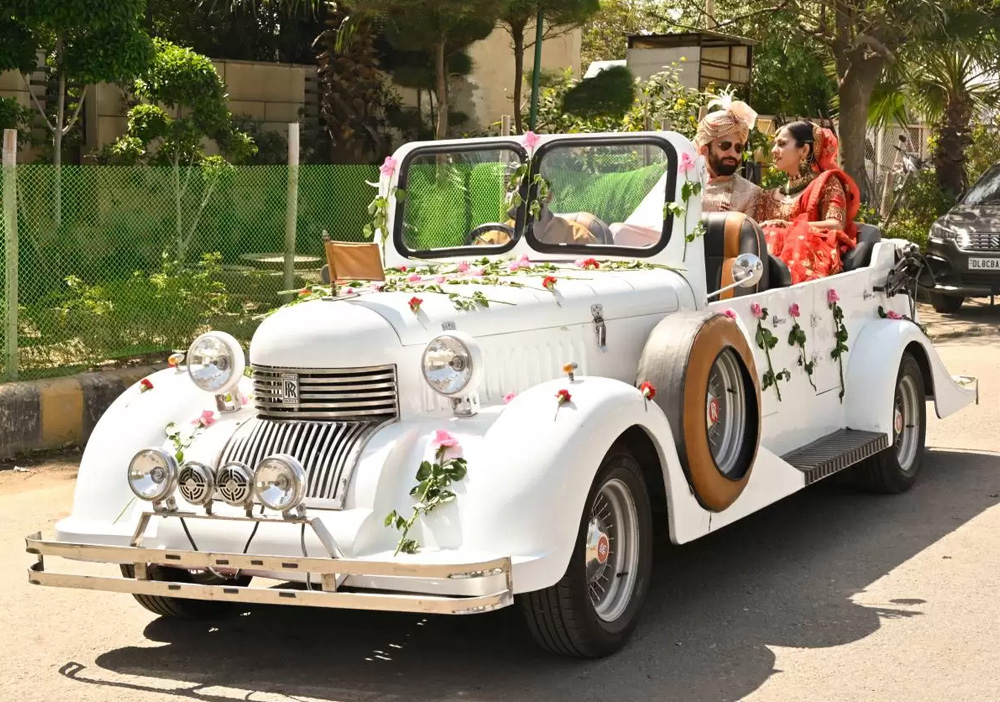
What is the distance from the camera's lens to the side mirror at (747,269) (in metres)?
6.26

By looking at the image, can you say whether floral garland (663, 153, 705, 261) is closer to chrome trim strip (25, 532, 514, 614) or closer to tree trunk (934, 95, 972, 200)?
chrome trim strip (25, 532, 514, 614)

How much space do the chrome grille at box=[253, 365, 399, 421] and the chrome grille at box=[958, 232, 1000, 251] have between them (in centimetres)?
1292

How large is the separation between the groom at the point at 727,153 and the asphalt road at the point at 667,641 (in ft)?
6.30

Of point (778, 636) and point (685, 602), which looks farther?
point (685, 602)

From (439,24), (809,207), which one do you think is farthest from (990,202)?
(809,207)

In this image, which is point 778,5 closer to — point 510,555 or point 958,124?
point 958,124

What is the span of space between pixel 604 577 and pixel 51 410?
486 centimetres

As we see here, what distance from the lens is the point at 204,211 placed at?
11570mm

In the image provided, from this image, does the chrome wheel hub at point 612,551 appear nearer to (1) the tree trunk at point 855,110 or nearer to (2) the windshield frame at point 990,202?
(2) the windshield frame at point 990,202

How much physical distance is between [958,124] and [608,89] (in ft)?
24.0

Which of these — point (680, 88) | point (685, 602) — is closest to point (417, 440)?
point (685, 602)

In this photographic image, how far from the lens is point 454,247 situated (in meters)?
7.20

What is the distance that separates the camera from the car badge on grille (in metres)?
5.40

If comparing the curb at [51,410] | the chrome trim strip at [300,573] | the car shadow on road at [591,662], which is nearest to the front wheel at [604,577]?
the car shadow on road at [591,662]
